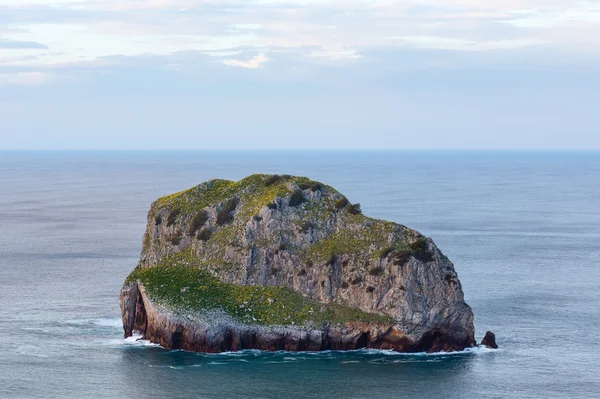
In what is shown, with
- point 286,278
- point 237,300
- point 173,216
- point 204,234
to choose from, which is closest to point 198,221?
point 204,234

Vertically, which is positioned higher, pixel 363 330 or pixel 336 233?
pixel 336 233

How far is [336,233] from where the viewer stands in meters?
94.1

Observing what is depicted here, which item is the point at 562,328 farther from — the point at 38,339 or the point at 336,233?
the point at 38,339

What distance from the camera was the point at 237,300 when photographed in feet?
295

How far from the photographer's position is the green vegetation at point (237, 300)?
87.8 meters

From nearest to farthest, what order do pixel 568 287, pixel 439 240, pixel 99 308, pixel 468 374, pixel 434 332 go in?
1. pixel 468 374
2. pixel 434 332
3. pixel 99 308
4. pixel 568 287
5. pixel 439 240

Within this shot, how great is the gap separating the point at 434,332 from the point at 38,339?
117 feet

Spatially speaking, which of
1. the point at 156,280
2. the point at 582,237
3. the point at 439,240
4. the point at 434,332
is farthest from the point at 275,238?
the point at 582,237

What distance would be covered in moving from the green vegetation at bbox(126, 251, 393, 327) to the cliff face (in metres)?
0.10

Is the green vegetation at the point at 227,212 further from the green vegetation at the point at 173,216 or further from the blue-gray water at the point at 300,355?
the blue-gray water at the point at 300,355

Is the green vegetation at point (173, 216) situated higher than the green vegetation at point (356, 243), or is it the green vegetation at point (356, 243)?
the green vegetation at point (173, 216)

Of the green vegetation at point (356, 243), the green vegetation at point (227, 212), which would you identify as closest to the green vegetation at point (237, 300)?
the green vegetation at point (356, 243)

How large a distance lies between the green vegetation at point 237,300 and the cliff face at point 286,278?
10 cm

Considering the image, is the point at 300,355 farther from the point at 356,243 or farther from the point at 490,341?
the point at 490,341
